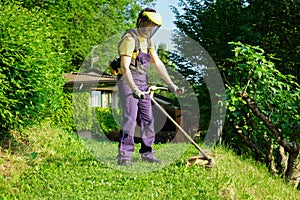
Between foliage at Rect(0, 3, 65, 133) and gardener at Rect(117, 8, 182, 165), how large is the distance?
6.48 feet

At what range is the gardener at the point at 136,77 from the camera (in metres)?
5.36

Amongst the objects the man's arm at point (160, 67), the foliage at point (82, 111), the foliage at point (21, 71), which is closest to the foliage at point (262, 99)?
the man's arm at point (160, 67)

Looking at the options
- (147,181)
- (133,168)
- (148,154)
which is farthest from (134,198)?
(148,154)

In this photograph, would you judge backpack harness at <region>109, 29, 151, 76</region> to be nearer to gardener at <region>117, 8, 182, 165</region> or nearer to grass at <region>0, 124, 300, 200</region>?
gardener at <region>117, 8, 182, 165</region>

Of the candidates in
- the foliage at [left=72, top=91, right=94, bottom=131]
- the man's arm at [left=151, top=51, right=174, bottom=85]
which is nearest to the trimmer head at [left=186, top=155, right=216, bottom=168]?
the man's arm at [left=151, top=51, right=174, bottom=85]

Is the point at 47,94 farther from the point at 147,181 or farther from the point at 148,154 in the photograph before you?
the point at 147,181

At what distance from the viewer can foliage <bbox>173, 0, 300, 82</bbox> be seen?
582 inches

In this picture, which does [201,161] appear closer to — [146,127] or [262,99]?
[146,127]

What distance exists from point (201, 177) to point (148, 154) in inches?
37.0

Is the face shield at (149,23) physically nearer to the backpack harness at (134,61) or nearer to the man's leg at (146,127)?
the backpack harness at (134,61)

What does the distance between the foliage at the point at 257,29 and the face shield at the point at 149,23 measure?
27.7 ft

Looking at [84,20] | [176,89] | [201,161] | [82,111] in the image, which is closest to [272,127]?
[201,161]

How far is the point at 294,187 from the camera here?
7.35 metres

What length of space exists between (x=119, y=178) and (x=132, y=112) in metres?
0.83
